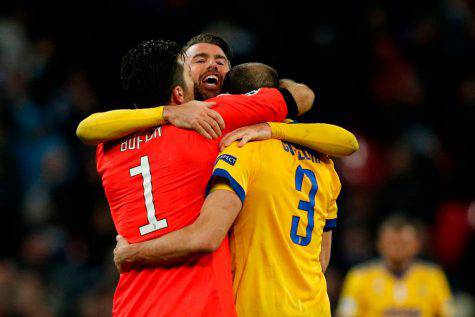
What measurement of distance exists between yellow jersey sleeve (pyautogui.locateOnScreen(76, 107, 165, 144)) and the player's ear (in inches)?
5.7

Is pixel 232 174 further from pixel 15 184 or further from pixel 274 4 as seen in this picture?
pixel 274 4

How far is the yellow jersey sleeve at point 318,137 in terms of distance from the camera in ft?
12.9

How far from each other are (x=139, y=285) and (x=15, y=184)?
549cm

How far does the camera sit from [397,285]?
824 cm

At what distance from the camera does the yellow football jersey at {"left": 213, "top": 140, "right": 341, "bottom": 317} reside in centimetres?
374

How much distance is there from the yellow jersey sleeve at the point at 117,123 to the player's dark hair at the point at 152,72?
0.39ft

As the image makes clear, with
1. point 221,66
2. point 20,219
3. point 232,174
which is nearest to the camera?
point 232,174

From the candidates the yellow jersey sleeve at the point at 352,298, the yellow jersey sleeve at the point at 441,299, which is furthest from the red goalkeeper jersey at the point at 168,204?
the yellow jersey sleeve at the point at 441,299

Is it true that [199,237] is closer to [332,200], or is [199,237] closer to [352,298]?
[332,200]

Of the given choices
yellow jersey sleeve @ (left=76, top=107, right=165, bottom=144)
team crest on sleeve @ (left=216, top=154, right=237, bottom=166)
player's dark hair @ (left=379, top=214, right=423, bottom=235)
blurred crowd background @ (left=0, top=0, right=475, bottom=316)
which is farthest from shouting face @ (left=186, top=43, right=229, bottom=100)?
blurred crowd background @ (left=0, top=0, right=475, bottom=316)

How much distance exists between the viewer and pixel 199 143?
371 cm

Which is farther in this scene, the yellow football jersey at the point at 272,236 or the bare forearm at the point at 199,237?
the yellow football jersey at the point at 272,236

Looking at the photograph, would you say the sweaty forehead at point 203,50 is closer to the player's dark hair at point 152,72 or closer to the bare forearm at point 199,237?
the player's dark hair at point 152,72

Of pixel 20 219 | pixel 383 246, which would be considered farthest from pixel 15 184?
pixel 383 246
